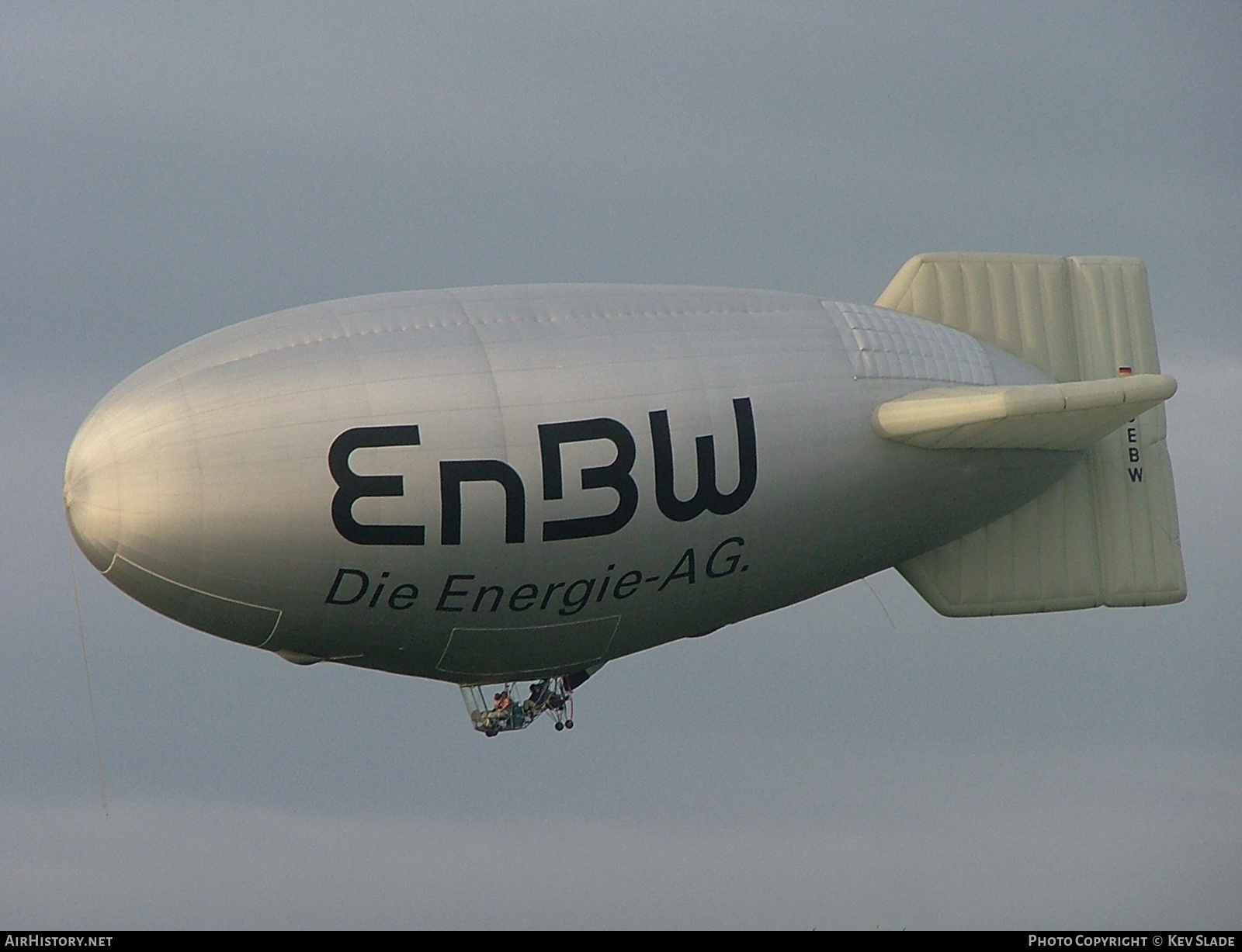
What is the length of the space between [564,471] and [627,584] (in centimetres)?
189

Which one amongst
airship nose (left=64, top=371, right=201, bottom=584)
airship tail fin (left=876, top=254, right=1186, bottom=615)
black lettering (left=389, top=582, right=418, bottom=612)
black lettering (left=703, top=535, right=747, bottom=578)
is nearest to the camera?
airship nose (left=64, top=371, right=201, bottom=584)

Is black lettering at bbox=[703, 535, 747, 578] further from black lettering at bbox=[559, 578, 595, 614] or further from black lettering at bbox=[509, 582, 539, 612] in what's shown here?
black lettering at bbox=[509, 582, 539, 612]

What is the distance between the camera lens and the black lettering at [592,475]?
2788cm

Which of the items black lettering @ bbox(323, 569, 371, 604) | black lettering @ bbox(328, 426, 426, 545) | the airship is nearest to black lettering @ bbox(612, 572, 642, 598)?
the airship

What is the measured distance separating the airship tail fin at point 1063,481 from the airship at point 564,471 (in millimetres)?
65

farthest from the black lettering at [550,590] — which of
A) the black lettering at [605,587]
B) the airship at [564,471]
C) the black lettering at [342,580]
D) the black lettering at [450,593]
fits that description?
the black lettering at [342,580]

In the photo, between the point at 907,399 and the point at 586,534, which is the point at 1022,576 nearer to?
the point at 907,399

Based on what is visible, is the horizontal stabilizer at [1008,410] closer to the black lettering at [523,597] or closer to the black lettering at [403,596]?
the black lettering at [523,597]

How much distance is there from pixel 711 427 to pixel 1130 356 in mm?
8317

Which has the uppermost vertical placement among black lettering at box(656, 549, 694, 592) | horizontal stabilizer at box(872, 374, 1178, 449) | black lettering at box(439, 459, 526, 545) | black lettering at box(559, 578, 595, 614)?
horizontal stabilizer at box(872, 374, 1178, 449)

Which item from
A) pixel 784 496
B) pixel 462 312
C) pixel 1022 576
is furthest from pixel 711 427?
pixel 1022 576

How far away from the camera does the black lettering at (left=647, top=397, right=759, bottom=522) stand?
28.5 meters

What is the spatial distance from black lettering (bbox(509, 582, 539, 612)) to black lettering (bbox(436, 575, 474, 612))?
0.60m

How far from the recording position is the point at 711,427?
94.6ft
